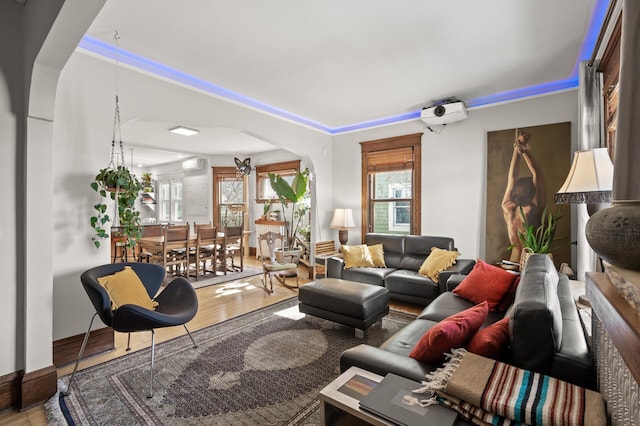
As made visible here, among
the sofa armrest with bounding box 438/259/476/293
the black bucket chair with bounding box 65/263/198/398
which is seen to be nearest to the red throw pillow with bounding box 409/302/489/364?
the black bucket chair with bounding box 65/263/198/398

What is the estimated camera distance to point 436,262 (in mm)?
3758

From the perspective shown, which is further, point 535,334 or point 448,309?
point 448,309

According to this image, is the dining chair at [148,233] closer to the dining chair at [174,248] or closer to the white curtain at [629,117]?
the dining chair at [174,248]

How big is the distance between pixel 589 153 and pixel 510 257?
87.5 inches

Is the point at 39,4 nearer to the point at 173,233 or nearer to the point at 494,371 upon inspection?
the point at 494,371

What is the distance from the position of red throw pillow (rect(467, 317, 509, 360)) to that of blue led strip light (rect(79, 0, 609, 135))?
2.46 meters

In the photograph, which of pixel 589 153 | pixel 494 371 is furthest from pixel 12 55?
pixel 589 153

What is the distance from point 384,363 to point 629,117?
131 centimetres

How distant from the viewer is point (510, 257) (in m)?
3.94

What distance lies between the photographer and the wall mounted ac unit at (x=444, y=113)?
13.2 feet

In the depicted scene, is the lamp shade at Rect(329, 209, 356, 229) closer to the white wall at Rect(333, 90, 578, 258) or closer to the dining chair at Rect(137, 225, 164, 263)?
the white wall at Rect(333, 90, 578, 258)

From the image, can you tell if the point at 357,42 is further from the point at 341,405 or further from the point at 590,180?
the point at 341,405

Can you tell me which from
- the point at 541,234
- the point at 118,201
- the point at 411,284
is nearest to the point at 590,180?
the point at 541,234

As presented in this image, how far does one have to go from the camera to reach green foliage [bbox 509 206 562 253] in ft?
11.4
